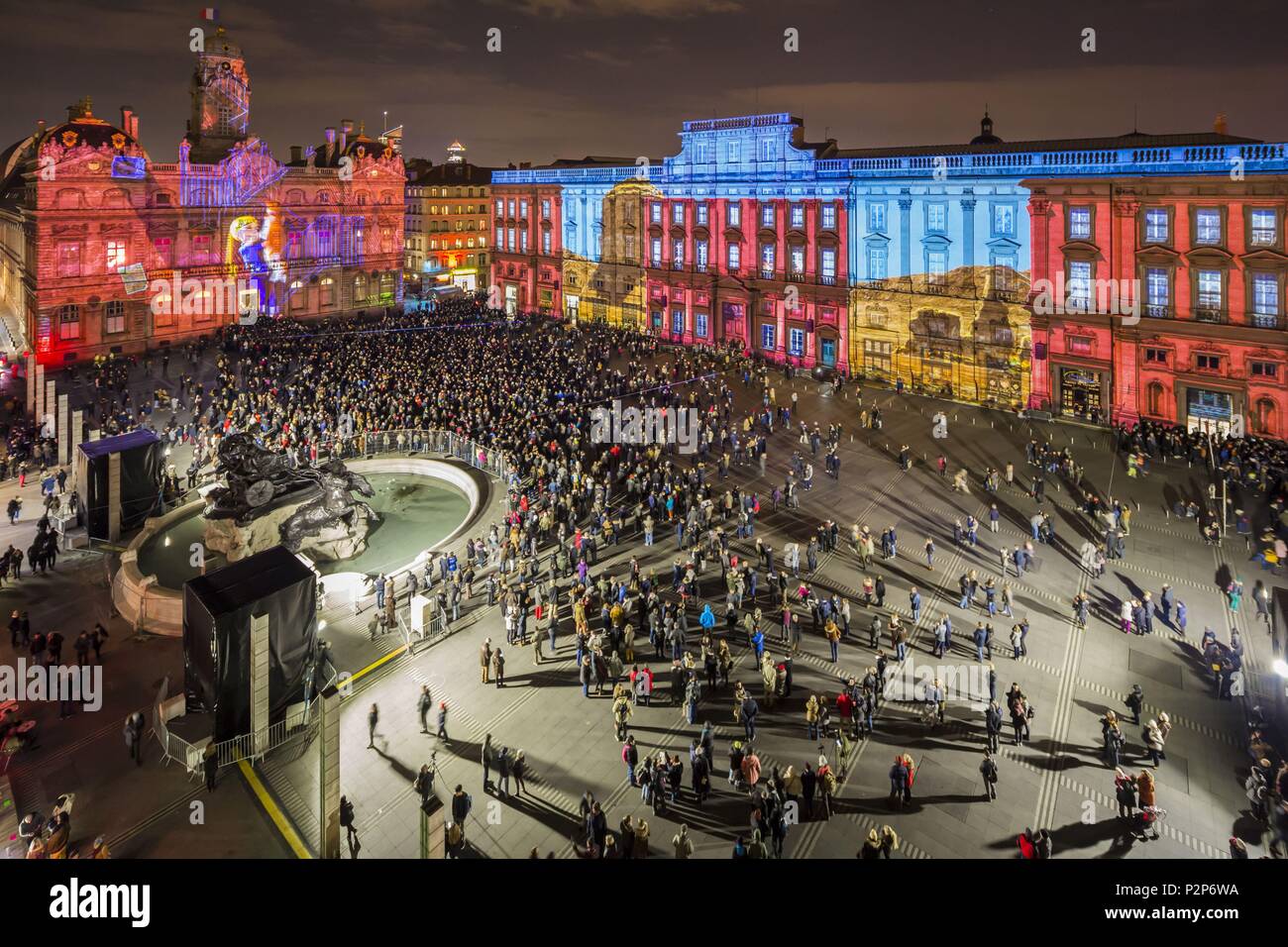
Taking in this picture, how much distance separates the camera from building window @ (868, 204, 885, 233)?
46959 millimetres

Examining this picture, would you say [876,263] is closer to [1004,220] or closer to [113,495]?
[1004,220]

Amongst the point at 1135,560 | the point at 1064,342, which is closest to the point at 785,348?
the point at 1064,342

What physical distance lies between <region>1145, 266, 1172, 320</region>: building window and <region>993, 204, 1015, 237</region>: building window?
7.26 metres

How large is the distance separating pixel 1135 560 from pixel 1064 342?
754 inches

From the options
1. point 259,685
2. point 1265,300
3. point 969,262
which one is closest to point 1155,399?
point 1265,300

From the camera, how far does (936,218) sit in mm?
44250

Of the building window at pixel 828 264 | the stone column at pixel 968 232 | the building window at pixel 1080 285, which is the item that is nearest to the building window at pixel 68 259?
the building window at pixel 828 264

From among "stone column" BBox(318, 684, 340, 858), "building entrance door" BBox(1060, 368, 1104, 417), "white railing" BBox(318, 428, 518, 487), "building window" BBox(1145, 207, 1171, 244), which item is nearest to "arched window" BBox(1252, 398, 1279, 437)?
"building entrance door" BBox(1060, 368, 1104, 417)

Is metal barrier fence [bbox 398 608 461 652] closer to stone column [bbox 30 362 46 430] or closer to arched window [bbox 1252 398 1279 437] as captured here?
stone column [bbox 30 362 46 430]

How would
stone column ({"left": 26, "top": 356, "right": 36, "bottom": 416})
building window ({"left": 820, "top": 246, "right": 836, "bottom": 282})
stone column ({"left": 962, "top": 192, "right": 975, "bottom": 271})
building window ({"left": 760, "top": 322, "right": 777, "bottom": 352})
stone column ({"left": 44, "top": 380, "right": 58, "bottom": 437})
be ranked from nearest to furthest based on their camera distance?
stone column ({"left": 44, "top": 380, "right": 58, "bottom": 437}) → stone column ({"left": 26, "top": 356, "right": 36, "bottom": 416}) → stone column ({"left": 962, "top": 192, "right": 975, "bottom": 271}) → building window ({"left": 820, "top": 246, "right": 836, "bottom": 282}) → building window ({"left": 760, "top": 322, "right": 777, "bottom": 352})

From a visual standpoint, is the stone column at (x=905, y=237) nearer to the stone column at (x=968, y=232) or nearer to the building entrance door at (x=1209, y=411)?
the stone column at (x=968, y=232)

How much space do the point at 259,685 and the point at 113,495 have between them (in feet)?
49.2

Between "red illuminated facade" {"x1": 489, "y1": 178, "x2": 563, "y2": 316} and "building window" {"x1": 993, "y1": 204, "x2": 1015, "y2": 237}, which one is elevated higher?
"red illuminated facade" {"x1": 489, "y1": 178, "x2": 563, "y2": 316}

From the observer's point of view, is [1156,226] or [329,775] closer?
[329,775]
